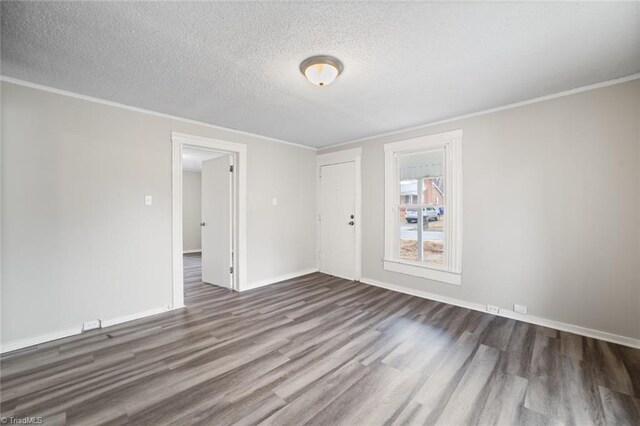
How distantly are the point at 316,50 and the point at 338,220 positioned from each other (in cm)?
318

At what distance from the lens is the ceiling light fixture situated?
6.70 feet

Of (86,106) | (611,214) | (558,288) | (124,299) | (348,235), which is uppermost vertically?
(86,106)

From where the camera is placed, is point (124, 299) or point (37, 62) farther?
point (124, 299)

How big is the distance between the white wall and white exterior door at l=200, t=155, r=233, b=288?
3442 millimetres

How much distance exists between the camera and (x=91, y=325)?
274 cm

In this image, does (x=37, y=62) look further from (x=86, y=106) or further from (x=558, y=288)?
(x=558, y=288)

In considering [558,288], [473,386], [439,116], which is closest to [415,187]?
[439,116]

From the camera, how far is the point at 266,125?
3.72 m

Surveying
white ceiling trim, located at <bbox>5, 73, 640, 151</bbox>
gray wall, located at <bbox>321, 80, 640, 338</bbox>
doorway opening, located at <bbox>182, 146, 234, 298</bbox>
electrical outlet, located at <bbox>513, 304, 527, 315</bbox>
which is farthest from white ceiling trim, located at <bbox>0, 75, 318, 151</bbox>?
electrical outlet, located at <bbox>513, 304, 527, 315</bbox>

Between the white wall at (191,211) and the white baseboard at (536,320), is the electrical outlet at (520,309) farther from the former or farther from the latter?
the white wall at (191,211)

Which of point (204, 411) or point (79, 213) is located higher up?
point (79, 213)

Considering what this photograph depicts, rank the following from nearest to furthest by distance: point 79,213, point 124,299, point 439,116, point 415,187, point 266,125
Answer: point 79,213 < point 124,299 < point 439,116 < point 266,125 < point 415,187

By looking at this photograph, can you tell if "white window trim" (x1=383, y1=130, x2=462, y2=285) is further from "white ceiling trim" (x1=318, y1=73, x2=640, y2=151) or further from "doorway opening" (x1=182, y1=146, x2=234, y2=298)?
"doorway opening" (x1=182, y1=146, x2=234, y2=298)

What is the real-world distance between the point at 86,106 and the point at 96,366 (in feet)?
8.19
